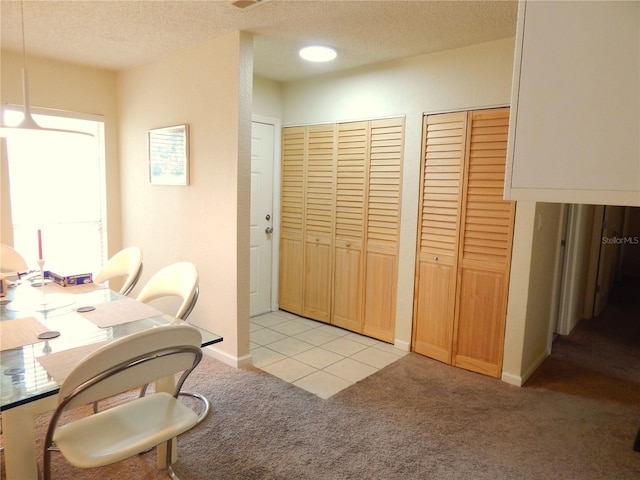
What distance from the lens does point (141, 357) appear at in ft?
4.46

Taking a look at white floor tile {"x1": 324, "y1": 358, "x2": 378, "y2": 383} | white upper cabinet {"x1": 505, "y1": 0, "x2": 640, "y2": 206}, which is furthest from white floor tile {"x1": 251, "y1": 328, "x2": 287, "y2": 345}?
white upper cabinet {"x1": 505, "y1": 0, "x2": 640, "y2": 206}

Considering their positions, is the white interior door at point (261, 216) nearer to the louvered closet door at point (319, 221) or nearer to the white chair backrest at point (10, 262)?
the louvered closet door at point (319, 221)

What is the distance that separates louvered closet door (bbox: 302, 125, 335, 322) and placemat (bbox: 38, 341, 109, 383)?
254 centimetres

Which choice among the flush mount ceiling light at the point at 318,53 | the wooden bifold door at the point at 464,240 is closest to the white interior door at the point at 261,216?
the flush mount ceiling light at the point at 318,53

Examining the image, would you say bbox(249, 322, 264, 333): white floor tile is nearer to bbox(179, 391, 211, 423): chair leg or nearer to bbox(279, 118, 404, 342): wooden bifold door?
bbox(279, 118, 404, 342): wooden bifold door

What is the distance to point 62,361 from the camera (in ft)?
4.87

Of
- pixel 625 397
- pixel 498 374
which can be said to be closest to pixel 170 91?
pixel 498 374

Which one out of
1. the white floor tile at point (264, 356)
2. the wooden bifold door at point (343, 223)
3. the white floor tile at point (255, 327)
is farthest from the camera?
the white floor tile at point (255, 327)

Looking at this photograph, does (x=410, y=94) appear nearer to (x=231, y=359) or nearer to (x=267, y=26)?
(x=267, y=26)

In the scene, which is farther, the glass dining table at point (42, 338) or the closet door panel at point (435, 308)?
the closet door panel at point (435, 308)

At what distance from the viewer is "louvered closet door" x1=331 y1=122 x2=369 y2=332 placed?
11.9 ft

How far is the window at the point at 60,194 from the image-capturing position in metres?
3.49

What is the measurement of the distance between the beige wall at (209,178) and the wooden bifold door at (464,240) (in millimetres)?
1372

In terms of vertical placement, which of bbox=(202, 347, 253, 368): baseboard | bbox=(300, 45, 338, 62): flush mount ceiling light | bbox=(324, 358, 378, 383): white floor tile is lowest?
bbox=(324, 358, 378, 383): white floor tile
